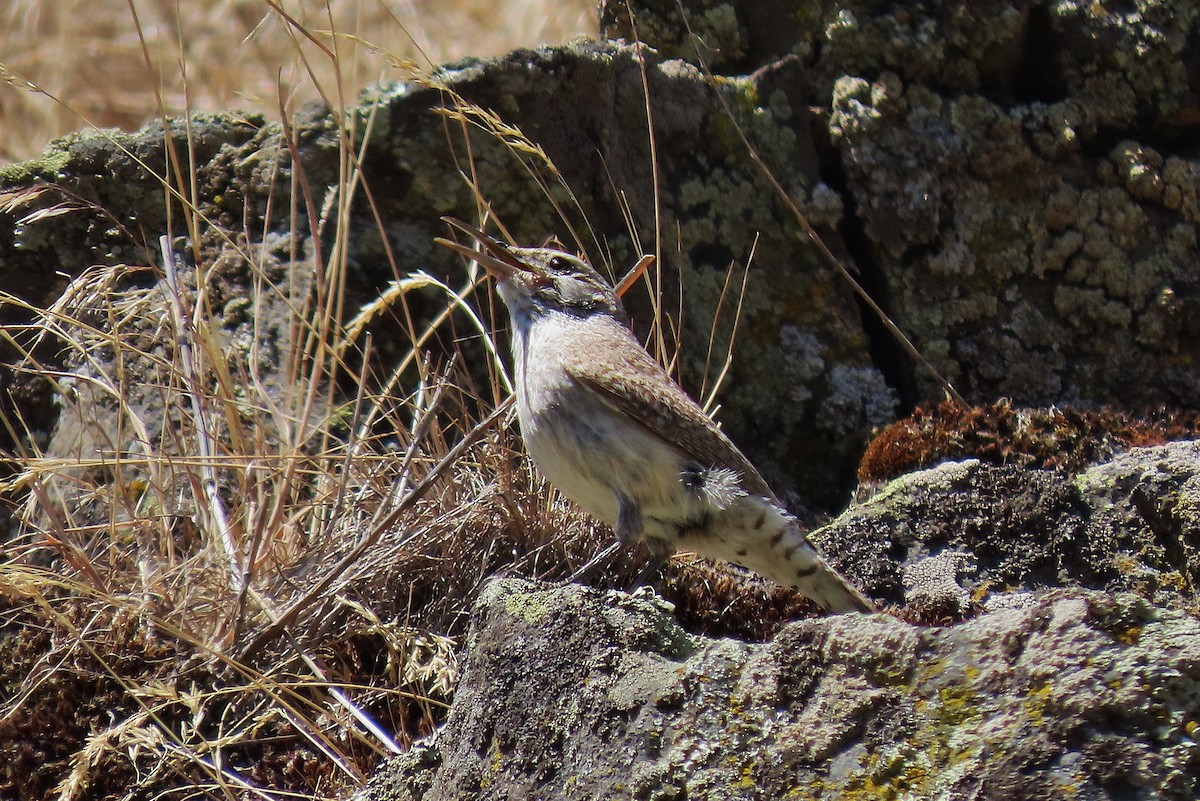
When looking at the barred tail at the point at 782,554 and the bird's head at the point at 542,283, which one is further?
the bird's head at the point at 542,283

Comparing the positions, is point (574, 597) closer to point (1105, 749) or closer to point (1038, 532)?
point (1105, 749)

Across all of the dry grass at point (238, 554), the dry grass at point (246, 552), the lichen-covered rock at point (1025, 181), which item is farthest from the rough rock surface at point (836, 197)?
the dry grass at point (238, 554)

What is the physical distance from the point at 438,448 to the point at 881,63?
118 inches

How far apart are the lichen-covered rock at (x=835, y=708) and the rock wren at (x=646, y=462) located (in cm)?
117

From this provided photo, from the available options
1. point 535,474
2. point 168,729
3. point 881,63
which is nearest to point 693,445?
point 535,474

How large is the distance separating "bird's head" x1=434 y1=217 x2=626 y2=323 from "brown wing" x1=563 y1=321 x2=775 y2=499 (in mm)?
278

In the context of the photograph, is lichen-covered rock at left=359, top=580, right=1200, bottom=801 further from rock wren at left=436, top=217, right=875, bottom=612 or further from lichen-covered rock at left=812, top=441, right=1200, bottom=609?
lichen-covered rock at left=812, top=441, right=1200, bottom=609

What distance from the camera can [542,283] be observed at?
4.60m

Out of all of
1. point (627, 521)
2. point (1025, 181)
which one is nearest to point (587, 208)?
point (627, 521)

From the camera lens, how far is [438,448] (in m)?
4.52

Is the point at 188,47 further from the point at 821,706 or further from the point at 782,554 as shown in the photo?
the point at 821,706

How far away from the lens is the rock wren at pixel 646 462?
160 inches

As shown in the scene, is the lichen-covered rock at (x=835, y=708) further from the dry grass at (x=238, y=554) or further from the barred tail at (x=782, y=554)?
the barred tail at (x=782, y=554)

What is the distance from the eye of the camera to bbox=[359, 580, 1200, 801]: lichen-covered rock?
6.97 ft
